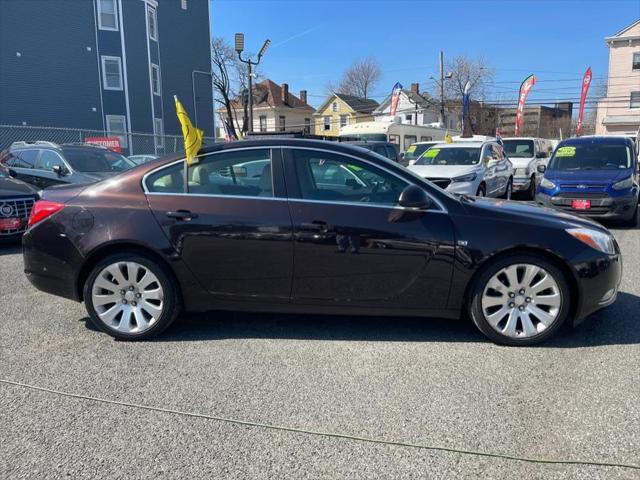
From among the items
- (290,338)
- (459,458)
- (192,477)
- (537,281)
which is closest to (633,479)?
(459,458)

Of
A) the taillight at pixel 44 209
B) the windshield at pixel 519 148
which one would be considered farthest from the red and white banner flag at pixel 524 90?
the taillight at pixel 44 209

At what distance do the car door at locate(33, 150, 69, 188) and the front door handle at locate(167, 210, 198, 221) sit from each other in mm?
7053

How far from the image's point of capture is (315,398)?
125 inches

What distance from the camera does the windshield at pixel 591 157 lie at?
33.0ft

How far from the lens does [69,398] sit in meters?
3.17

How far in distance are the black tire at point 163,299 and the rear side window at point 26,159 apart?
7877 millimetres

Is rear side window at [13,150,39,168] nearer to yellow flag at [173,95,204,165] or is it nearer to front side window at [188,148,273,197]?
yellow flag at [173,95,204,165]

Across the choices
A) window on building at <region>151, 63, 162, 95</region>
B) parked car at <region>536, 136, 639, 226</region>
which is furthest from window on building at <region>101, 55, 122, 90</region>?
parked car at <region>536, 136, 639, 226</region>

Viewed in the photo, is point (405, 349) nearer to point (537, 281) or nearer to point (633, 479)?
point (537, 281)

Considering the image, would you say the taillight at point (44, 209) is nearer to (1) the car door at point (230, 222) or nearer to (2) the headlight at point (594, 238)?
(1) the car door at point (230, 222)

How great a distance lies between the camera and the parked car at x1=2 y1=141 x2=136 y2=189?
32.7ft

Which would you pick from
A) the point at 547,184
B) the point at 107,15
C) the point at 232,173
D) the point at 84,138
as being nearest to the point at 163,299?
the point at 232,173

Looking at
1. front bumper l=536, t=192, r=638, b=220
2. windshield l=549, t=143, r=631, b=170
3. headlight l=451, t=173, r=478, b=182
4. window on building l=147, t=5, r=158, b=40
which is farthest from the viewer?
window on building l=147, t=5, r=158, b=40

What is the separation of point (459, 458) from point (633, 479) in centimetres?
80
